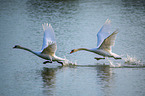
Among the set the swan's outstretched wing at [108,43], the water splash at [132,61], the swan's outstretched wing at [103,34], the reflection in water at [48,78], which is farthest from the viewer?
the swan's outstretched wing at [103,34]

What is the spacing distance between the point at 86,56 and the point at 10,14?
19519mm

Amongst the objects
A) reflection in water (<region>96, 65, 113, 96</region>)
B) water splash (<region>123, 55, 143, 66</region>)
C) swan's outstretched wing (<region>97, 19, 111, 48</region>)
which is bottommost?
reflection in water (<region>96, 65, 113, 96</region>)

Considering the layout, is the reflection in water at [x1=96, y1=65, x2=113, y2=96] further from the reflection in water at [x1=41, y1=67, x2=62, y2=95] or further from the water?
the reflection in water at [x1=41, y1=67, x2=62, y2=95]

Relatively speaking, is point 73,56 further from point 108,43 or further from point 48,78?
point 48,78

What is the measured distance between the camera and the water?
17281 mm

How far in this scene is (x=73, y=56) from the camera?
2339 cm

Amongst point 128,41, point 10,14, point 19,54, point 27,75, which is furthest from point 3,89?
point 10,14

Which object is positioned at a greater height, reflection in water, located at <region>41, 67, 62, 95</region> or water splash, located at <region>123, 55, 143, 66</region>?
water splash, located at <region>123, 55, 143, 66</region>

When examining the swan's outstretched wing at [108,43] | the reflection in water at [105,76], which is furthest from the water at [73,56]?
the swan's outstretched wing at [108,43]

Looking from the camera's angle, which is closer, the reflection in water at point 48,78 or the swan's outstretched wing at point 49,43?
A: the reflection in water at point 48,78

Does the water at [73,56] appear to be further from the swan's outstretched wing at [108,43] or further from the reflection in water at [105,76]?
the swan's outstretched wing at [108,43]

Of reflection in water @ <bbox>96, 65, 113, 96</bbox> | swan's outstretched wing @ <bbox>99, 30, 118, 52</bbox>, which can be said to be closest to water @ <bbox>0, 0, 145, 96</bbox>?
reflection in water @ <bbox>96, 65, 113, 96</bbox>

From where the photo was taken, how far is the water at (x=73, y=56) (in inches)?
680

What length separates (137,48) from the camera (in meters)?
24.7
